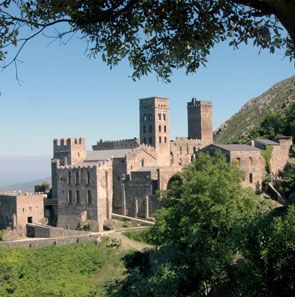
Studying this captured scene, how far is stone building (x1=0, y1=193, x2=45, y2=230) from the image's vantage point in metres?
56.4


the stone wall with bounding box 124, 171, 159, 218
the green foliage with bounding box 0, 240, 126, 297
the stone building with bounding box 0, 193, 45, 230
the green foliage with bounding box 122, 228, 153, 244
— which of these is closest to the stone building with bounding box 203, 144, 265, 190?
the stone wall with bounding box 124, 171, 159, 218

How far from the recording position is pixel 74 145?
6016cm

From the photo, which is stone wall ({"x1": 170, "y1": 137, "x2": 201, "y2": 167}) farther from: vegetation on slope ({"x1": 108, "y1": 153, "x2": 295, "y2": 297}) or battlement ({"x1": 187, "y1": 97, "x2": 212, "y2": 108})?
vegetation on slope ({"x1": 108, "y1": 153, "x2": 295, "y2": 297})

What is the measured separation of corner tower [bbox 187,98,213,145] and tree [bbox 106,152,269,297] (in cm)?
3010

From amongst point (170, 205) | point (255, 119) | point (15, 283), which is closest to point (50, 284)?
point (15, 283)

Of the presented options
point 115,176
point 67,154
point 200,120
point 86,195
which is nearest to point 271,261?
point 86,195

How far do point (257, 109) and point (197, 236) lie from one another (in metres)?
93.5

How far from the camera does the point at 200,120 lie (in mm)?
78125

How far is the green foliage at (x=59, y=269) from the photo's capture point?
4213 cm

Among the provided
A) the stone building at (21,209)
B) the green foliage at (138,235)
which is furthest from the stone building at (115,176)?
the green foliage at (138,235)

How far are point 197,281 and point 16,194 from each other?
36.0 metres

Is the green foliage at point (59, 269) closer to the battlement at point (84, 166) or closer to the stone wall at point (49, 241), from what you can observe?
the stone wall at point (49, 241)

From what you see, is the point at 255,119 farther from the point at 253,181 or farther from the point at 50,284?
the point at 50,284

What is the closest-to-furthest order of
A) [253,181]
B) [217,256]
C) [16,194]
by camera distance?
[217,256] → [253,181] → [16,194]
